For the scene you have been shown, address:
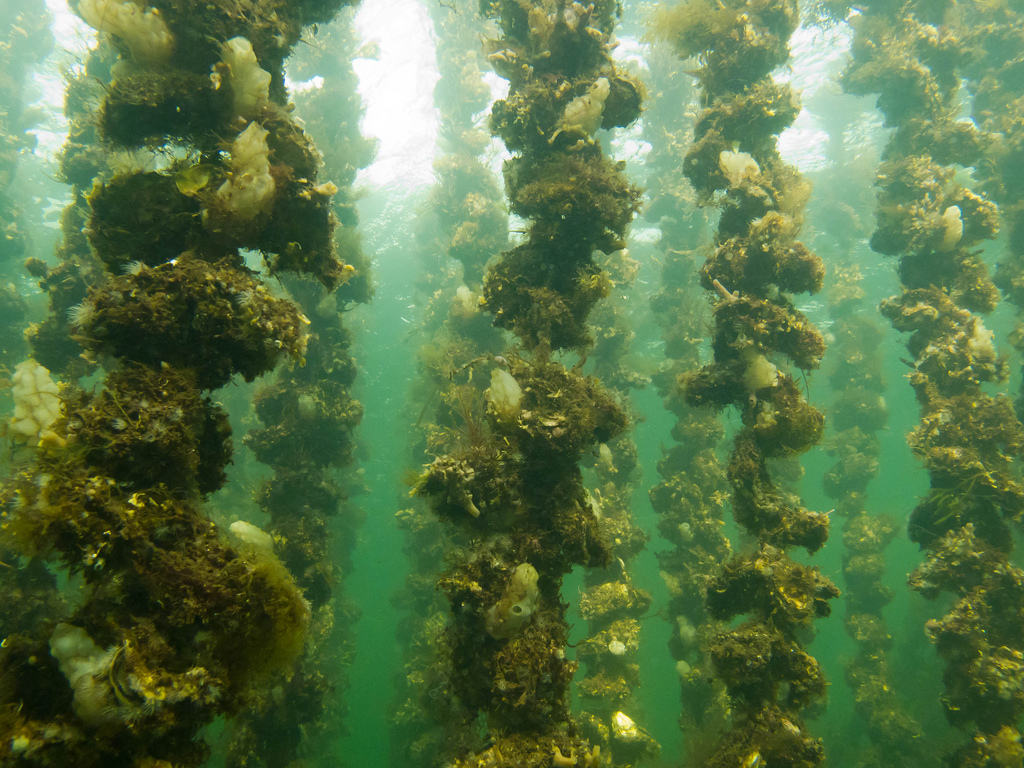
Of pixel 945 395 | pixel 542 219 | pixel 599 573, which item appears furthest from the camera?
pixel 599 573

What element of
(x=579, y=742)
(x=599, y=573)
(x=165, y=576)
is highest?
(x=599, y=573)

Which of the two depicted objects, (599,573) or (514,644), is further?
(599,573)

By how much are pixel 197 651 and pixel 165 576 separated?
60 centimetres

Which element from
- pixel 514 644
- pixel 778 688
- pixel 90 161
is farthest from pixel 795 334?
pixel 90 161

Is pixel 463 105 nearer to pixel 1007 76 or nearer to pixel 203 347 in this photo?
pixel 1007 76

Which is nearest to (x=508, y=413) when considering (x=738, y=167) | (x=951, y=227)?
(x=738, y=167)

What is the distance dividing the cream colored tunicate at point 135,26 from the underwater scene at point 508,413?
0.10 feet

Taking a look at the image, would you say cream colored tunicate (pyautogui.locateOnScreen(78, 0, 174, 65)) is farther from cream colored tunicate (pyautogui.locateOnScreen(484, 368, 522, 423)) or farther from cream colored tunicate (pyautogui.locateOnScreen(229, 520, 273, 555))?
cream colored tunicate (pyautogui.locateOnScreen(229, 520, 273, 555))

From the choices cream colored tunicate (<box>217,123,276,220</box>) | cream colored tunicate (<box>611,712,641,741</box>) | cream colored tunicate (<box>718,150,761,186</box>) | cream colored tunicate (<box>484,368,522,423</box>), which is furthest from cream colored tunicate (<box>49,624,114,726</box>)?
cream colored tunicate (<box>611,712,641,741</box>)

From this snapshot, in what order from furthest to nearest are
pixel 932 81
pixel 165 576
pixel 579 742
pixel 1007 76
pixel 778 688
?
pixel 1007 76 < pixel 932 81 < pixel 778 688 < pixel 579 742 < pixel 165 576

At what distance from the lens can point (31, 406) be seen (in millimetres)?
3488

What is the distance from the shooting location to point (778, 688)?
19.5ft

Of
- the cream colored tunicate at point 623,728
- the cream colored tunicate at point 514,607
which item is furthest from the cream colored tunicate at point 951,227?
the cream colored tunicate at point 623,728

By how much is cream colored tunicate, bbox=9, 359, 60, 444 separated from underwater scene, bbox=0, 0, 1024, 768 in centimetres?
3
